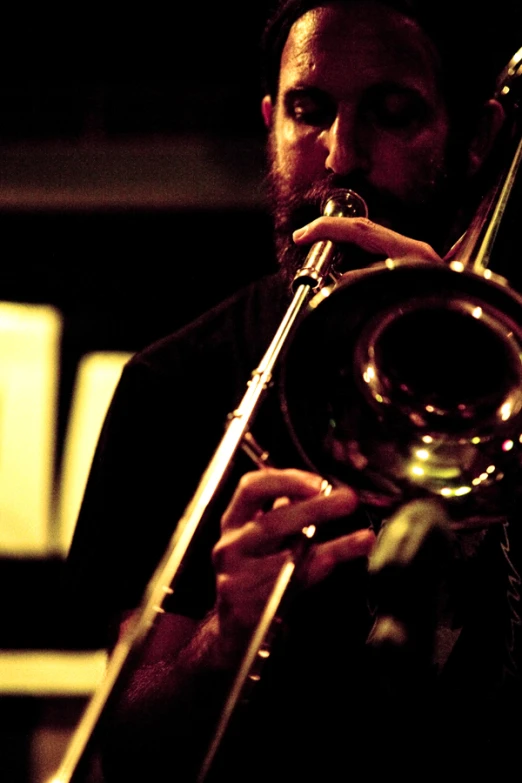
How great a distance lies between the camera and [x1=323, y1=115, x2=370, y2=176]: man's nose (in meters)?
2.13

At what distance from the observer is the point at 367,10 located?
7.50 ft

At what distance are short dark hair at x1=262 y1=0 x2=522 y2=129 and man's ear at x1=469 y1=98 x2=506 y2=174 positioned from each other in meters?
0.03

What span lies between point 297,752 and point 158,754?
27cm

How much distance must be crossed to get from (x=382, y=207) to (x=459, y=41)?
0.48m

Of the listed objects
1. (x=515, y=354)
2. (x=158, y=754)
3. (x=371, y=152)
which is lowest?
(x=158, y=754)

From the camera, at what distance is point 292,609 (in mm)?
1890

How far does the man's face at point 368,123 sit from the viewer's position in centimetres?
217

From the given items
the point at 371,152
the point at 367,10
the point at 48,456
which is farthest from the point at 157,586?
the point at 48,456

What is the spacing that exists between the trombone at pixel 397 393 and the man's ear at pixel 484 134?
1.15 feet

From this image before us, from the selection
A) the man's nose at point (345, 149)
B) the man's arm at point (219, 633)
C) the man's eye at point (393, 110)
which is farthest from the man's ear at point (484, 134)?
the man's arm at point (219, 633)

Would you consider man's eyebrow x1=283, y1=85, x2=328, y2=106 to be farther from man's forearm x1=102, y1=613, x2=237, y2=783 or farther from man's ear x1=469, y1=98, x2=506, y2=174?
→ man's forearm x1=102, y1=613, x2=237, y2=783

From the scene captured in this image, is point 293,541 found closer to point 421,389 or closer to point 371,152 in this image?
point 421,389

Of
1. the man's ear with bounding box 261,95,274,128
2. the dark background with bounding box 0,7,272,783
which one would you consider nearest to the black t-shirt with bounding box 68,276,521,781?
the man's ear with bounding box 261,95,274,128

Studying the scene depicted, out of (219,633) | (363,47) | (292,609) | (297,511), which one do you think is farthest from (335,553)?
(363,47)
